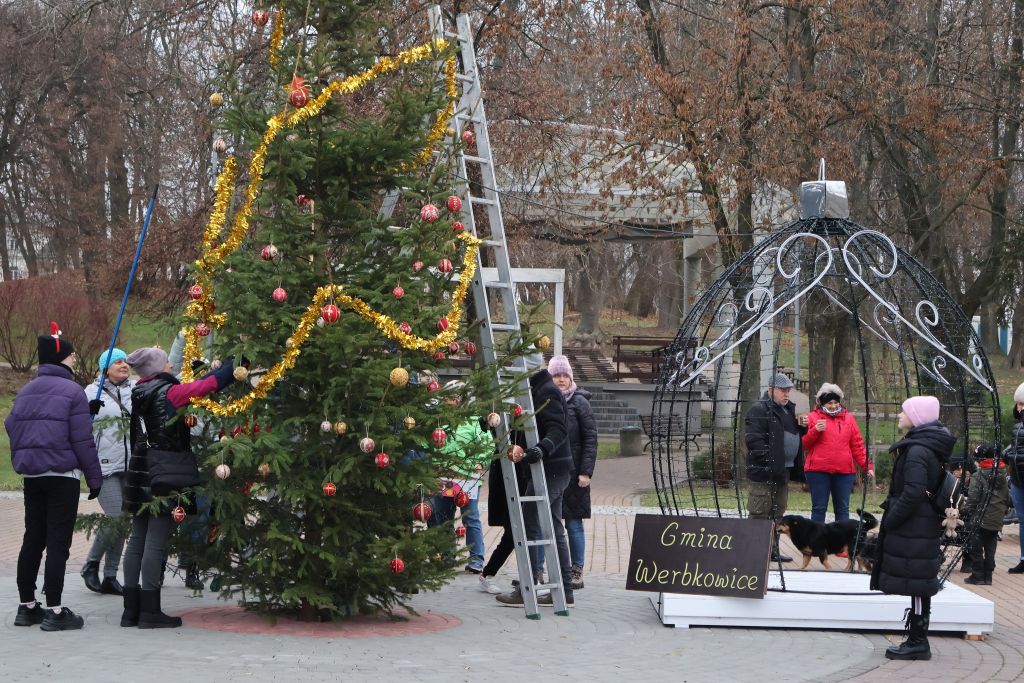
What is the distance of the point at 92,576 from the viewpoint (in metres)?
9.05

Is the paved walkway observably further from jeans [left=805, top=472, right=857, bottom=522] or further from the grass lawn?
the grass lawn

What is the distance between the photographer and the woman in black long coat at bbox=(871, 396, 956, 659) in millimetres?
7504

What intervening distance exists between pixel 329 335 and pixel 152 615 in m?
2.11

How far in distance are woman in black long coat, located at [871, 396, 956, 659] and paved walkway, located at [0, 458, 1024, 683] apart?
327 mm

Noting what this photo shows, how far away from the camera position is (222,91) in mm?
7734

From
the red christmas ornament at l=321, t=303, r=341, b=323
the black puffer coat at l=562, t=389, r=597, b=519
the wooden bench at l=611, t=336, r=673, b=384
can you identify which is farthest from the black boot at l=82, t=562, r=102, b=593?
the wooden bench at l=611, t=336, r=673, b=384

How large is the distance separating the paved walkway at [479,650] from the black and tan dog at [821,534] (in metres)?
1.36

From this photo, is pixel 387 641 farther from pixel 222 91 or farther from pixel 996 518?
pixel 996 518

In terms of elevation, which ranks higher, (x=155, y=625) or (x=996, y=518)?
(x=996, y=518)

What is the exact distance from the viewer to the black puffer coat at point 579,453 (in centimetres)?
973

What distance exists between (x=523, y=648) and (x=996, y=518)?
528 centimetres

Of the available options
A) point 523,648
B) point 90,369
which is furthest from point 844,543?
point 90,369

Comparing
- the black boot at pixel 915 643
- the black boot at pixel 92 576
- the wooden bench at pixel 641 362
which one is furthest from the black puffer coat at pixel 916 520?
the wooden bench at pixel 641 362

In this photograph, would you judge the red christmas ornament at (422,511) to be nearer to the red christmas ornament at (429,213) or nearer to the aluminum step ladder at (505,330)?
the aluminum step ladder at (505,330)
